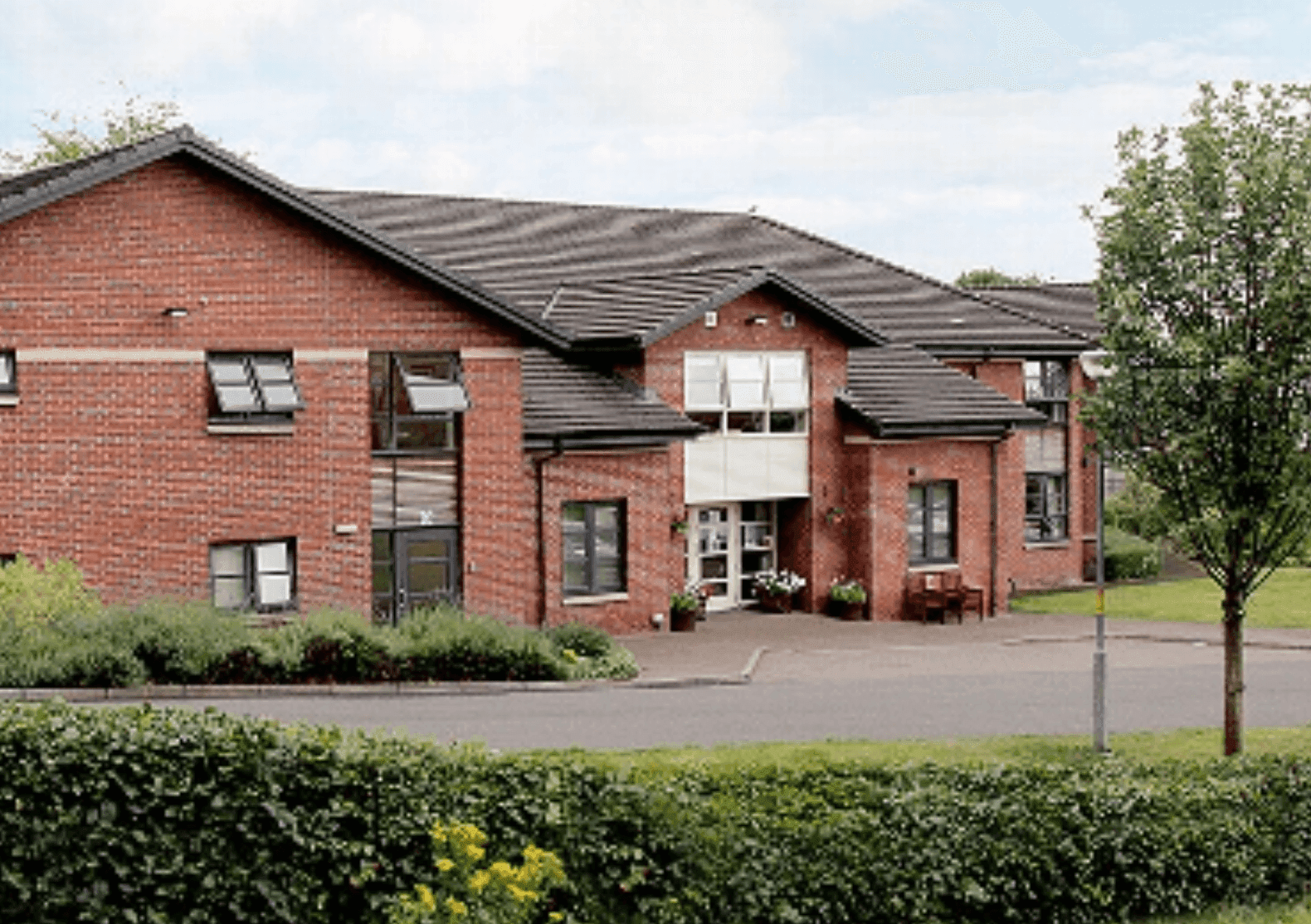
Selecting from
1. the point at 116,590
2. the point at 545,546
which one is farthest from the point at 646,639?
the point at 116,590

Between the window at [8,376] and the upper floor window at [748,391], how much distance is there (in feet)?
40.6

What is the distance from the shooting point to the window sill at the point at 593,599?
29.9 meters

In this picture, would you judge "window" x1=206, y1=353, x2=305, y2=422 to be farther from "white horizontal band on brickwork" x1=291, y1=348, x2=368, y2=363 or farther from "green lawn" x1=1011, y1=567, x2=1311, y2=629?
"green lawn" x1=1011, y1=567, x2=1311, y2=629

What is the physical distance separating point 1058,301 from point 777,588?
19.6 metres

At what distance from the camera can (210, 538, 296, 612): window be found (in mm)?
26266

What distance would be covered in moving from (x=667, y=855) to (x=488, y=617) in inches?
561

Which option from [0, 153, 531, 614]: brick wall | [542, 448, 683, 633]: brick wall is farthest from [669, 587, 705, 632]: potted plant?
[0, 153, 531, 614]: brick wall

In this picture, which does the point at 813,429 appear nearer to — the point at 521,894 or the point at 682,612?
the point at 682,612

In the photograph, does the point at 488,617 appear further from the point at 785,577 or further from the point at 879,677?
the point at 785,577

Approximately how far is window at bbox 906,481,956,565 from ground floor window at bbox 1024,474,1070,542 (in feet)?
22.9

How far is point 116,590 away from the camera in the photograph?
25125 mm

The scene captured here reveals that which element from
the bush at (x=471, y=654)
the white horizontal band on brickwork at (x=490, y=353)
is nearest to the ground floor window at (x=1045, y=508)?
the white horizontal band on brickwork at (x=490, y=353)

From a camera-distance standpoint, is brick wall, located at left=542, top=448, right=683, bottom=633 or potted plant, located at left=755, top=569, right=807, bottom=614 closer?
brick wall, located at left=542, top=448, right=683, bottom=633

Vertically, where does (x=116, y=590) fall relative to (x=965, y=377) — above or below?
below
